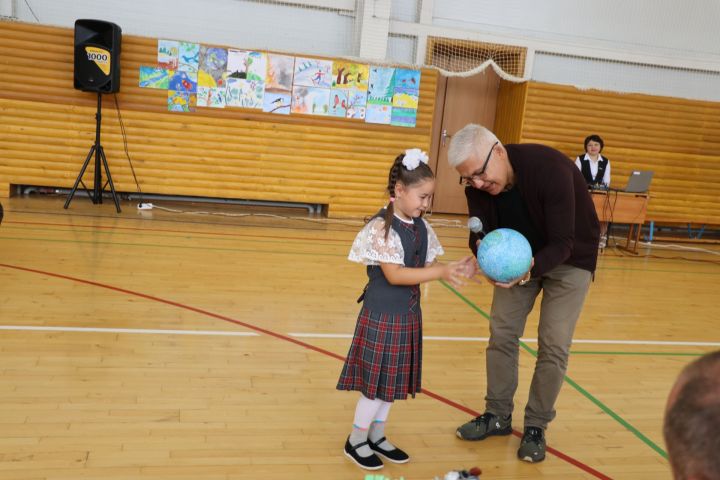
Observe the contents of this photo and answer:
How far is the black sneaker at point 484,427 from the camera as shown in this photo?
3123 millimetres

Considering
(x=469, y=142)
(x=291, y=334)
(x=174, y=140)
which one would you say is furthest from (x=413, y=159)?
(x=174, y=140)

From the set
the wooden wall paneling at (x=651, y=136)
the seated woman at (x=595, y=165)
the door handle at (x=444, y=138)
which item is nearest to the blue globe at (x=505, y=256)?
the seated woman at (x=595, y=165)

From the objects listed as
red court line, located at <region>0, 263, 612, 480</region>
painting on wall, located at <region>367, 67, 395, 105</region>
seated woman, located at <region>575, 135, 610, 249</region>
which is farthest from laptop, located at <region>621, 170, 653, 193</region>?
red court line, located at <region>0, 263, 612, 480</region>

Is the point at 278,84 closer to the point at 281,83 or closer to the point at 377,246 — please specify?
the point at 281,83

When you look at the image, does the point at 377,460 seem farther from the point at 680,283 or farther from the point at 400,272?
the point at 680,283

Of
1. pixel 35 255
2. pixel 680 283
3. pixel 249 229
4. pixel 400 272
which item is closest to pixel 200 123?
pixel 249 229

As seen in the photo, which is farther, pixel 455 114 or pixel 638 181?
pixel 455 114

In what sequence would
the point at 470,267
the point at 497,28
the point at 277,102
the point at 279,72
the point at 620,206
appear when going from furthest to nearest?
the point at 497,28 → the point at 277,102 → the point at 279,72 → the point at 620,206 → the point at 470,267

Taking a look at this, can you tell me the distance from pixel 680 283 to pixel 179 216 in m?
6.56

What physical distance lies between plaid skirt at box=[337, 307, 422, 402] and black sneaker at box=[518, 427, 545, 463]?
0.64 metres

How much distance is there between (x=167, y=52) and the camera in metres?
9.22

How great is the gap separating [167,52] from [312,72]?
215cm

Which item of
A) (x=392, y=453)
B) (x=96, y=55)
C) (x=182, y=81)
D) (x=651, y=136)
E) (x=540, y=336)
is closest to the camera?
(x=392, y=453)

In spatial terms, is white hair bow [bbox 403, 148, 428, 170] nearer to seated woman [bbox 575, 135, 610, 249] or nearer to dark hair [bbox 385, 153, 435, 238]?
dark hair [bbox 385, 153, 435, 238]
